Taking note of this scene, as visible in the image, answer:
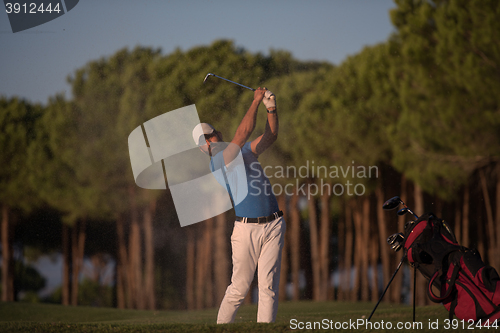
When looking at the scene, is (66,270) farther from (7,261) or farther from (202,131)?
(202,131)

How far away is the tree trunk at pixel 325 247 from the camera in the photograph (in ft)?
42.1

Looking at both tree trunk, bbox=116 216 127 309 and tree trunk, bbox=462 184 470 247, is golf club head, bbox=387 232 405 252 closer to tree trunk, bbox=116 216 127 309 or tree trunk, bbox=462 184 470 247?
tree trunk, bbox=116 216 127 309

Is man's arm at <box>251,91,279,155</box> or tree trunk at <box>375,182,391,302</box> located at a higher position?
man's arm at <box>251,91,279,155</box>

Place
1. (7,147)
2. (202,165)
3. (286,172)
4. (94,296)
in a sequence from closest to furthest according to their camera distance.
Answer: (202,165) < (7,147) < (286,172) < (94,296)

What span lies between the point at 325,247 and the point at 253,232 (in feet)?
31.6

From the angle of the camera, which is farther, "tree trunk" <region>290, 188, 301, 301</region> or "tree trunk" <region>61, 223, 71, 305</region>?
"tree trunk" <region>61, 223, 71, 305</region>

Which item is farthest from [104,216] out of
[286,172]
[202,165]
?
[286,172]

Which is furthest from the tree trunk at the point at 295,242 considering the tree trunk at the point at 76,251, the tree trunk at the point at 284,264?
the tree trunk at the point at 76,251

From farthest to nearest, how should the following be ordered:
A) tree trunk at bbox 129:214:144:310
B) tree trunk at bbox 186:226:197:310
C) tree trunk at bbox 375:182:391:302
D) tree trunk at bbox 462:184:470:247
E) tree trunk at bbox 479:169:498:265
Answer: tree trunk at bbox 186:226:197:310
tree trunk at bbox 375:182:391:302
tree trunk at bbox 462:184:470:247
tree trunk at bbox 129:214:144:310
tree trunk at bbox 479:169:498:265

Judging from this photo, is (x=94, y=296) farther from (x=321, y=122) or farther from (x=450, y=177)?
(x=450, y=177)

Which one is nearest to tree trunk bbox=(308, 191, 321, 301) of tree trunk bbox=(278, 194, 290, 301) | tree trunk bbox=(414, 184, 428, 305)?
tree trunk bbox=(278, 194, 290, 301)

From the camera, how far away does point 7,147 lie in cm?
1059

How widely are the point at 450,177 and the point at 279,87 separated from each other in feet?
12.6

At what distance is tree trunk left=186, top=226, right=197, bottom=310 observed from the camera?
44.3ft
